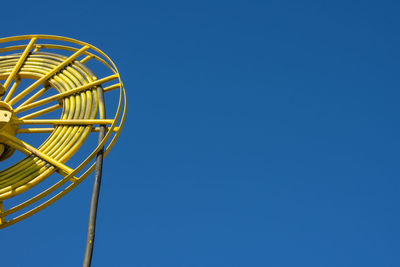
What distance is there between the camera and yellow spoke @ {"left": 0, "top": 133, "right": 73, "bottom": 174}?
18.3m

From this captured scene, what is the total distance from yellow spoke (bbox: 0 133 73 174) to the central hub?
0.16 metres

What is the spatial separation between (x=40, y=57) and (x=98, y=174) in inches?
234

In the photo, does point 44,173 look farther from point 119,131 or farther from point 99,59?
point 99,59

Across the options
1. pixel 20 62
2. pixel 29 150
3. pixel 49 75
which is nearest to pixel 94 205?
pixel 29 150

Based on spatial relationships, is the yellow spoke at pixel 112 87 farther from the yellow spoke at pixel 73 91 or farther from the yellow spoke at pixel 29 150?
the yellow spoke at pixel 29 150

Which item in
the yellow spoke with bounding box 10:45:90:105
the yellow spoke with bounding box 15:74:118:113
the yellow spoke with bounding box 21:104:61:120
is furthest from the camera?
the yellow spoke with bounding box 10:45:90:105

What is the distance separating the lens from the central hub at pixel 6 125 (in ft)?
62.8

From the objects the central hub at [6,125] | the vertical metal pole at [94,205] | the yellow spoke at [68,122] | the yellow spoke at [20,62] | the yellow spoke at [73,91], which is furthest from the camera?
the yellow spoke at [20,62]

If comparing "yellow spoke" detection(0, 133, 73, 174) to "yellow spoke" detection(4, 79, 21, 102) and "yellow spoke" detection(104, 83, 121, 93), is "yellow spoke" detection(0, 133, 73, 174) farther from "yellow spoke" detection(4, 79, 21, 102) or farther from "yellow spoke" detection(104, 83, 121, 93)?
"yellow spoke" detection(104, 83, 121, 93)

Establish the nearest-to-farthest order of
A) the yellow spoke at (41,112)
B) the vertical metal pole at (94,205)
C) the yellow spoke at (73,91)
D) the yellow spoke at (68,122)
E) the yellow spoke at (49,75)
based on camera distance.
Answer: the vertical metal pole at (94,205) → the yellow spoke at (68,122) → the yellow spoke at (41,112) → the yellow spoke at (73,91) → the yellow spoke at (49,75)

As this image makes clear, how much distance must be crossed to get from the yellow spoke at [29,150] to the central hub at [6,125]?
0.16 metres

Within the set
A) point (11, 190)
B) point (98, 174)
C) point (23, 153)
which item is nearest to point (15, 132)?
point (23, 153)

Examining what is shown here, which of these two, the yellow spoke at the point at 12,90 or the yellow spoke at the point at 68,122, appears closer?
the yellow spoke at the point at 68,122

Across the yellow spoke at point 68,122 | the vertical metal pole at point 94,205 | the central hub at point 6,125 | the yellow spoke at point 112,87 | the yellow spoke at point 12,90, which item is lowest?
the vertical metal pole at point 94,205
